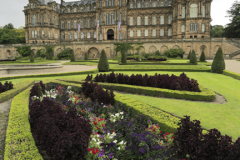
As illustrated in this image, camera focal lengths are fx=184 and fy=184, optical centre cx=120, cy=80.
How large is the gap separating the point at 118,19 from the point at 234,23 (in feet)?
109

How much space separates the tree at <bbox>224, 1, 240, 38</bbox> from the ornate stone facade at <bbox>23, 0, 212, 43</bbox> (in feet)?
28.4

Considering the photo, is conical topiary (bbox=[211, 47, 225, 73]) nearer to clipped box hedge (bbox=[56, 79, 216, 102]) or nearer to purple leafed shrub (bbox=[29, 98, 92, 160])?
clipped box hedge (bbox=[56, 79, 216, 102])

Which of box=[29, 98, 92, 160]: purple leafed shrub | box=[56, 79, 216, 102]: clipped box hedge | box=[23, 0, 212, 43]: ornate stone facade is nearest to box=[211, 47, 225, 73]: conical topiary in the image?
box=[56, 79, 216, 102]: clipped box hedge

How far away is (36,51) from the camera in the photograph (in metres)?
53.2

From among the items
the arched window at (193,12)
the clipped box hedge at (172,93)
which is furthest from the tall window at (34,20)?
the clipped box hedge at (172,93)

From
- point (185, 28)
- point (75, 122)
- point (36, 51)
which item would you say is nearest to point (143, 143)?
point (75, 122)

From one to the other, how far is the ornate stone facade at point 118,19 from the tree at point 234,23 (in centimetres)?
864

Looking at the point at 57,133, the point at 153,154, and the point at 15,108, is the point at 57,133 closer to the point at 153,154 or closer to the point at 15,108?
the point at 153,154

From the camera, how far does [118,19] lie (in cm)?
5394

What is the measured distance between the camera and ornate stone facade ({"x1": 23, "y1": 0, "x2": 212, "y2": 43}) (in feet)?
163

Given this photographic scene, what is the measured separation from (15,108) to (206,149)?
6380 millimetres

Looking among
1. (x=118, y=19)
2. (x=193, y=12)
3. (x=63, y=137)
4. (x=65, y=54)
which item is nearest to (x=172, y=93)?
(x=63, y=137)

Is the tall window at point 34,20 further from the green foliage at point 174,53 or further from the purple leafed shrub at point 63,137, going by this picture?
the purple leafed shrub at point 63,137

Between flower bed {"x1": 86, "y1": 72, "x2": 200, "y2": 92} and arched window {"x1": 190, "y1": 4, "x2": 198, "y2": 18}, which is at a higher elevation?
arched window {"x1": 190, "y1": 4, "x2": 198, "y2": 18}
